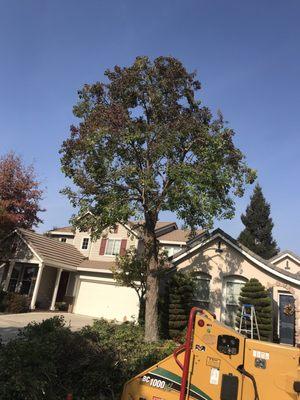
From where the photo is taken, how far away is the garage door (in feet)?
82.2

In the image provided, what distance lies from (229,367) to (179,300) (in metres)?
13.1

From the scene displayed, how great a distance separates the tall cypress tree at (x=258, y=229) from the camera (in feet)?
153

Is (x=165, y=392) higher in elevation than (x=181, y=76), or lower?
lower

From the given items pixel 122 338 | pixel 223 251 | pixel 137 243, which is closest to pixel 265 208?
pixel 137 243

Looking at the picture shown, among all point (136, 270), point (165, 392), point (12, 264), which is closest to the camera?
point (165, 392)

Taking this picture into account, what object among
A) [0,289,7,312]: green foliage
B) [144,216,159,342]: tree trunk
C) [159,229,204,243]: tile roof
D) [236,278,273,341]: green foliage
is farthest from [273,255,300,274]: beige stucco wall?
[0,289,7,312]: green foliage

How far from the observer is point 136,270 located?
65.0ft

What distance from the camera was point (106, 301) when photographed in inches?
1030

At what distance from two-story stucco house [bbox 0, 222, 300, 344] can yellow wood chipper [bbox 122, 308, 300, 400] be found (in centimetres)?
1227

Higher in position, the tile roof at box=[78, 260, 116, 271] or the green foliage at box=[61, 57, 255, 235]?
the green foliage at box=[61, 57, 255, 235]

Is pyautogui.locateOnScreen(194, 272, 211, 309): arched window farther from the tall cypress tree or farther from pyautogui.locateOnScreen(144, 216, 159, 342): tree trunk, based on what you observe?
the tall cypress tree

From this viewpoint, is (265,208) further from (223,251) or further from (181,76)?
(181,76)

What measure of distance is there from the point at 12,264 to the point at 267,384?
24.0 meters

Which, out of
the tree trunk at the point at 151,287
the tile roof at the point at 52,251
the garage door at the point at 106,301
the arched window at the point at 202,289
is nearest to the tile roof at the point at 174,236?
the tile roof at the point at 52,251
